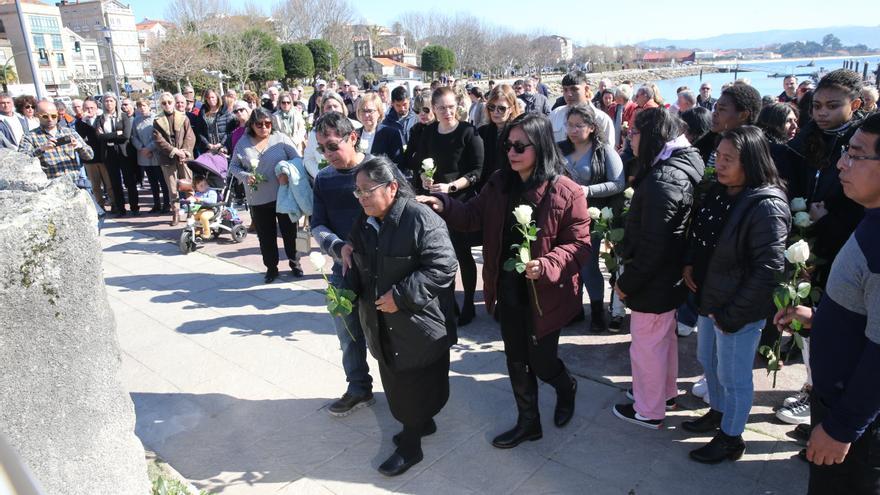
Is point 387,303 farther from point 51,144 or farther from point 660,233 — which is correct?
point 51,144

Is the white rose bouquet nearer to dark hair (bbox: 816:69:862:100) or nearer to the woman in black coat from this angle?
the woman in black coat

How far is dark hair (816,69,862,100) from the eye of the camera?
3.70 m

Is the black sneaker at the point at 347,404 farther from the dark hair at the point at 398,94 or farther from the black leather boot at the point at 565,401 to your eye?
the dark hair at the point at 398,94

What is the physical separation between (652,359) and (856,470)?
1.44 metres

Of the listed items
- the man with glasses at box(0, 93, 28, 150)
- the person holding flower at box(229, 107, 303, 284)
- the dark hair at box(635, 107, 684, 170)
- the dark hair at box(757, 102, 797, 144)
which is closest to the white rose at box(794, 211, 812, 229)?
the dark hair at box(635, 107, 684, 170)

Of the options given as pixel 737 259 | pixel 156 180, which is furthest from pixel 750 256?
pixel 156 180

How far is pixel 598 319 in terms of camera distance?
204 inches

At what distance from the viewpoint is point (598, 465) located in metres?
3.43

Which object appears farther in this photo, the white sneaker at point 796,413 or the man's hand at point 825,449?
the white sneaker at point 796,413

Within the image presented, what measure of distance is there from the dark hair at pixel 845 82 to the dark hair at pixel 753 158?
1.17 metres

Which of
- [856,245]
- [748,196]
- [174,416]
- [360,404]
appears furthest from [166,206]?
[856,245]

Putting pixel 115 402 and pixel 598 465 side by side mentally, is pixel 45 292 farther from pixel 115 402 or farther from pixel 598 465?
pixel 598 465

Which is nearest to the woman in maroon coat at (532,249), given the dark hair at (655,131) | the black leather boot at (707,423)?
the dark hair at (655,131)

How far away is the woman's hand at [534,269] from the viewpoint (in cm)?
312
